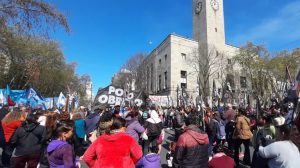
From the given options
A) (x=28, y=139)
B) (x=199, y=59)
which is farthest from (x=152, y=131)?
(x=199, y=59)

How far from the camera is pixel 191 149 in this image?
195 inches

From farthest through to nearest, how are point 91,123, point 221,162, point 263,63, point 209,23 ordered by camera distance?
point 209,23 < point 263,63 < point 91,123 < point 221,162

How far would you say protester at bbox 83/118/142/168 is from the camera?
145 inches

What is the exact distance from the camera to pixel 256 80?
46.6 m

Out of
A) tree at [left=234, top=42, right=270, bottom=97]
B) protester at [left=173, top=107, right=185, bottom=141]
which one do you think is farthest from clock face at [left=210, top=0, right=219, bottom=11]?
protester at [left=173, top=107, right=185, bottom=141]

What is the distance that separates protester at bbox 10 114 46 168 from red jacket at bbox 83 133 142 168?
279 cm

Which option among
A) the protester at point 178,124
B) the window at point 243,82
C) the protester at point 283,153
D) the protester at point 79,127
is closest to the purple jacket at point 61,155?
the protester at point 283,153

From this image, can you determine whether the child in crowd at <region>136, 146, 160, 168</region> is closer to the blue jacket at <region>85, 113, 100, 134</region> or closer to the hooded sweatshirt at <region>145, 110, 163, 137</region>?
the hooded sweatshirt at <region>145, 110, 163, 137</region>

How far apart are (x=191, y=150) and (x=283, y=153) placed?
1.57m

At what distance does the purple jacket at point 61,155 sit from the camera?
422 centimetres

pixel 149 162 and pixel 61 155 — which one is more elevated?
pixel 61 155

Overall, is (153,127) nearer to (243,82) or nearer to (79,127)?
(79,127)

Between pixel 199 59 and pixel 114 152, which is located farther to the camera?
pixel 199 59

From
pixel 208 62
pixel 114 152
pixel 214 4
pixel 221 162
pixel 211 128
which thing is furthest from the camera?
pixel 214 4
